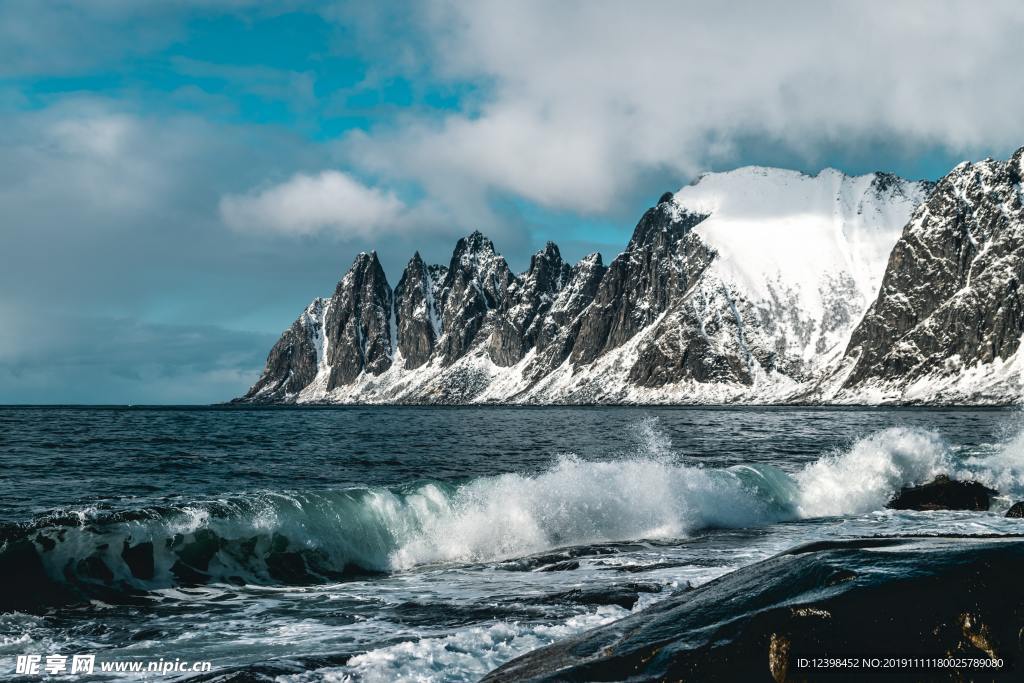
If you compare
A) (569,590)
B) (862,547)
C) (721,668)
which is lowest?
(569,590)

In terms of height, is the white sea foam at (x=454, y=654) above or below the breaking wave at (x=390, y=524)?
below

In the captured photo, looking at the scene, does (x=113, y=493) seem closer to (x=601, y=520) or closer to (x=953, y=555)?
(x=601, y=520)

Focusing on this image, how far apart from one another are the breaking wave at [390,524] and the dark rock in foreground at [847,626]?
12.9 metres

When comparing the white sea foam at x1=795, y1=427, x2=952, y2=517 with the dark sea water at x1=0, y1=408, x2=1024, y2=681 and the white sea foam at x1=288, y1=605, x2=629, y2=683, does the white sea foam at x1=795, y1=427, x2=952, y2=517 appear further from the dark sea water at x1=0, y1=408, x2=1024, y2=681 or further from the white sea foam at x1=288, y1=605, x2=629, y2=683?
the white sea foam at x1=288, y1=605, x2=629, y2=683

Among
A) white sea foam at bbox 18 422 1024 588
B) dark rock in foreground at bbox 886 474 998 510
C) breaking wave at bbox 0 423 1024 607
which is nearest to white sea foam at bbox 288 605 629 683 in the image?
breaking wave at bbox 0 423 1024 607

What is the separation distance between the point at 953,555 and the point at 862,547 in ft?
6.50

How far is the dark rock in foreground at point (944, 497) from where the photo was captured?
3114 cm

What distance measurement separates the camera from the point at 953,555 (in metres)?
9.13

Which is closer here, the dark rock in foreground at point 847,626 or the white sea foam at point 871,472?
the dark rock in foreground at point 847,626

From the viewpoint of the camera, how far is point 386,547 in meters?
23.0

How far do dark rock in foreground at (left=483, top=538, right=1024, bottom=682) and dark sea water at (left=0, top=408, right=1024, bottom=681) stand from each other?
11.9 ft

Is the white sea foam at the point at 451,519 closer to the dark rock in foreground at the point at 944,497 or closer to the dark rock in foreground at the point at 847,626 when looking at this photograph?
the dark rock in foreground at the point at 944,497

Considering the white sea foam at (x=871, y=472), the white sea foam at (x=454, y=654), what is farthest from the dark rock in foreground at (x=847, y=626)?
the white sea foam at (x=871, y=472)

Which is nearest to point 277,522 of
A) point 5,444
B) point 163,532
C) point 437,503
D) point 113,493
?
point 163,532
